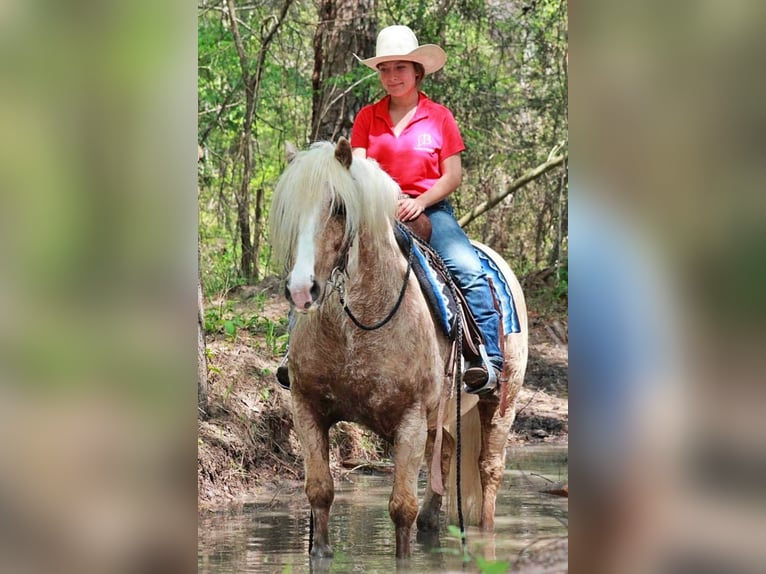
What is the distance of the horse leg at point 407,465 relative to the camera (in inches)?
186

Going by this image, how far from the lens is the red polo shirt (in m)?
5.25

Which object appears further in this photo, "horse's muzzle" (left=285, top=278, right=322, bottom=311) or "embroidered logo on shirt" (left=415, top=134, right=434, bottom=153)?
"embroidered logo on shirt" (left=415, top=134, right=434, bottom=153)

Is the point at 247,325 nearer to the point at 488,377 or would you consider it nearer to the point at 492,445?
the point at 492,445

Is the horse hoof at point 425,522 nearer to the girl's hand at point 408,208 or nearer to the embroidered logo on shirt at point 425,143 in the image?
the girl's hand at point 408,208

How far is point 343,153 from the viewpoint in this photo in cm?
448

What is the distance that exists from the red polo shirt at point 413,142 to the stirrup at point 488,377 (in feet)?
3.26

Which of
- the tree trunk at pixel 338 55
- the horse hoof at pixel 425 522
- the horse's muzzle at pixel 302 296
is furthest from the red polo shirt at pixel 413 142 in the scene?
the tree trunk at pixel 338 55

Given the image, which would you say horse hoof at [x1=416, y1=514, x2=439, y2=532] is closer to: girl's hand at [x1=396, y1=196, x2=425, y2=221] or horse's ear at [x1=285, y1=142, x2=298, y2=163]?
girl's hand at [x1=396, y1=196, x2=425, y2=221]

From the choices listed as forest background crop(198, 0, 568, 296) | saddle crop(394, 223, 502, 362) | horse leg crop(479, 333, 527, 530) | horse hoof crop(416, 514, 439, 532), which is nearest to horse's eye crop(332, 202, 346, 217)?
saddle crop(394, 223, 502, 362)

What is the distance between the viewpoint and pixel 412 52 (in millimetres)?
5113

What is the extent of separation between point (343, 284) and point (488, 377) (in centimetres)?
124

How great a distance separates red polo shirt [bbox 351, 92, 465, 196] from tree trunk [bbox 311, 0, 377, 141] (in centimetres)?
347

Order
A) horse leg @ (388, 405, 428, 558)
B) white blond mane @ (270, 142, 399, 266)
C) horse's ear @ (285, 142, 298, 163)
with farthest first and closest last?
1. horse leg @ (388, 405, 428, 558)
2. horse's ear @ (285, 142, 298, 163)
3. white blond mane @ (270, 142, 399, 266)
